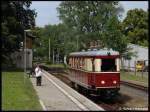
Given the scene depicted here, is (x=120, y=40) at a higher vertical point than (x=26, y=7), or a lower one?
lower

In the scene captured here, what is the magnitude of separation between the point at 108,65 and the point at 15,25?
36.9 m

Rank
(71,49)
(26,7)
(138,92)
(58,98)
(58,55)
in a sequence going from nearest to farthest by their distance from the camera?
1. (58,98)
2. (138,92)
3. (26,7)
4. (71,49)
5. (58,55)

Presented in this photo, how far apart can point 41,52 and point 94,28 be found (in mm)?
76434

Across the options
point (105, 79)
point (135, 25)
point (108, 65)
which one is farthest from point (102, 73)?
point (135, 25)

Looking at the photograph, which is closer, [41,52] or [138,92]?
[138,92]

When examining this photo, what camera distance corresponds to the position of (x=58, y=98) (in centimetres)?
2650

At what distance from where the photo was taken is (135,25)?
105375 mm

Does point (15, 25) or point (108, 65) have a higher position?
point (15, 25)

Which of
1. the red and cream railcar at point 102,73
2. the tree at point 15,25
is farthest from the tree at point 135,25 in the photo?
the red and cream railcar at point 102,73

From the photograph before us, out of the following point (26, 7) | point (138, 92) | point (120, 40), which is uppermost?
point (26, 7)

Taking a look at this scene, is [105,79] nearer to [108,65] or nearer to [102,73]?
[102,73]

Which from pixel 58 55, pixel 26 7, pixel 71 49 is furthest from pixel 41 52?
pixel 26 7

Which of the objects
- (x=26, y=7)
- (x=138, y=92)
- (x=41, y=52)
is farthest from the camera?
(x=41, y=52)

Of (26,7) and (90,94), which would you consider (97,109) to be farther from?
(26,7)
